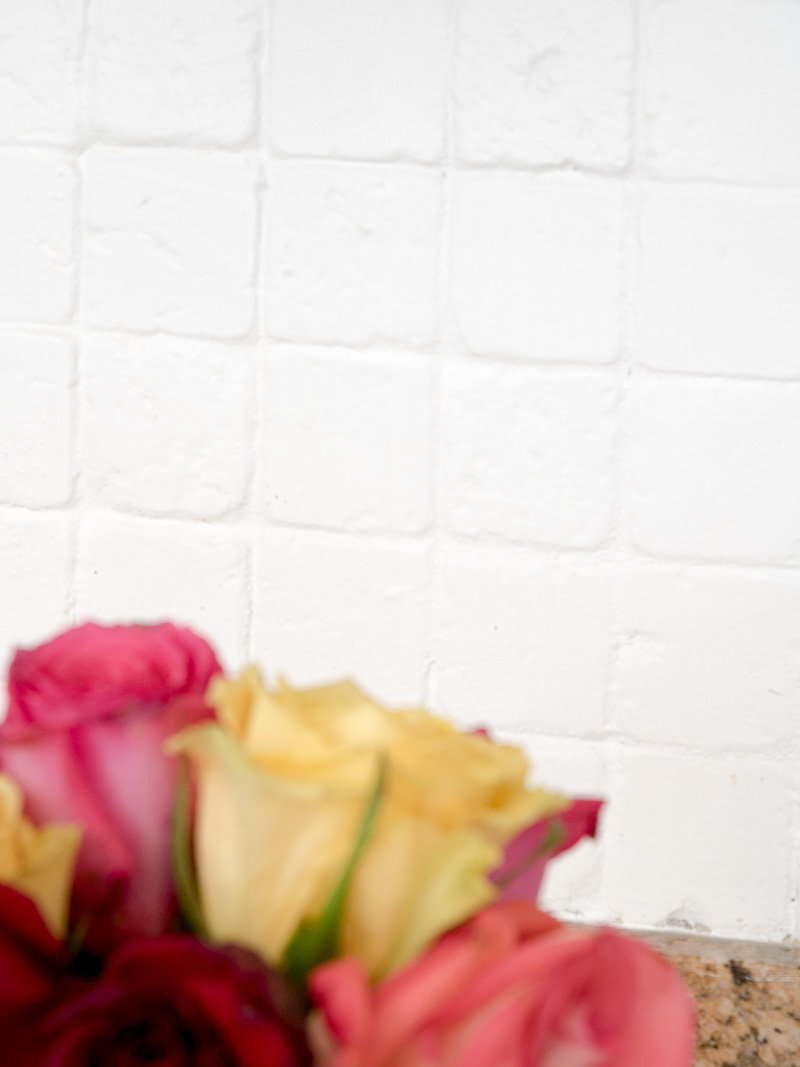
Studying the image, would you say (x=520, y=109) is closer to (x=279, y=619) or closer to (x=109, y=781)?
(x=279, y=619)

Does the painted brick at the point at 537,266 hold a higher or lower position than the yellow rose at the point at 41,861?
higher

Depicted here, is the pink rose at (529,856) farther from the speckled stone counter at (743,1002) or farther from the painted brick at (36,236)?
the painted brick at (36,236)

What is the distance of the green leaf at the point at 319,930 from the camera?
21 cm

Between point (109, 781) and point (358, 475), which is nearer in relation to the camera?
point (109, 781)

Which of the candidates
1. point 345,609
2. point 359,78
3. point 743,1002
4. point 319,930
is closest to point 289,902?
point 319,930

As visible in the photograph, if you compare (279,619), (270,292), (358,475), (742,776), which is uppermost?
(270,292)

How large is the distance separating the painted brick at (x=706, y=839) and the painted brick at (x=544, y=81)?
0.47 meters

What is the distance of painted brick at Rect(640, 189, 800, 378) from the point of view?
702 mm

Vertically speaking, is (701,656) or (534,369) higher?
(534,369)

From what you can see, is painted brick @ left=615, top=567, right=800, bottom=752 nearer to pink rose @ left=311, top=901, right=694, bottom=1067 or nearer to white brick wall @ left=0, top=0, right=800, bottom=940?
white brick wall @ left=0, top=0, right=800, bottom=940

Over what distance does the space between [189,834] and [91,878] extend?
0.08 ft

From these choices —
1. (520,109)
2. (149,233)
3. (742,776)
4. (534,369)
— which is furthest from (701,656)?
(149,233)

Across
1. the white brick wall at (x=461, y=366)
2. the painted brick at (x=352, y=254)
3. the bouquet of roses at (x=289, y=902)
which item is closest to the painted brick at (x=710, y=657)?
the white brick wall at (x=461, y=366)

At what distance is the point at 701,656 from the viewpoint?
74cm
